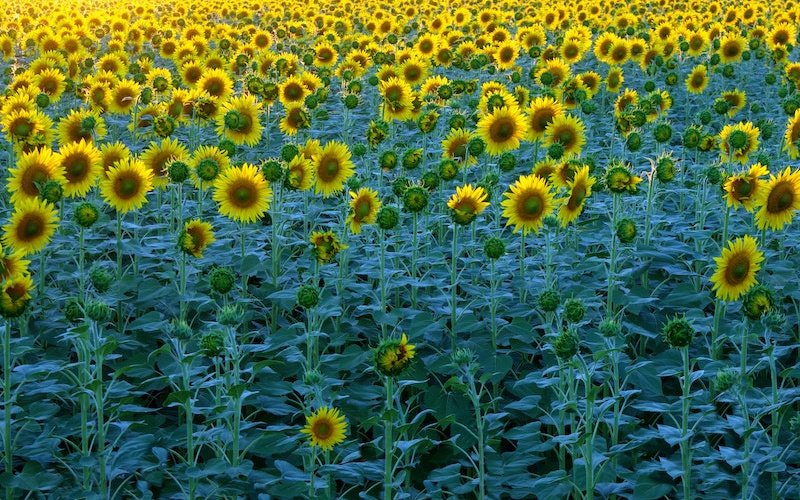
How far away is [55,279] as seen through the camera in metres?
5.08

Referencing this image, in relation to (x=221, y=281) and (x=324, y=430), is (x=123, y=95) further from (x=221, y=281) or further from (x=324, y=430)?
(x=324, y=430)

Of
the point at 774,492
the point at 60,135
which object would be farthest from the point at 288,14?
the point at 774,492

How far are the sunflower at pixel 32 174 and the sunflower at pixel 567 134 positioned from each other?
311 centimetres

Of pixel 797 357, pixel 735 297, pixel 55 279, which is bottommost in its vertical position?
pixel 797 357

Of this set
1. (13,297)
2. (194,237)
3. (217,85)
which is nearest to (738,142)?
(194,237)

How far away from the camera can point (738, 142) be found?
5.47m

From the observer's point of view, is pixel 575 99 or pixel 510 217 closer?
pixel 510 217

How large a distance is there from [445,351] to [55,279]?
7.57 feet

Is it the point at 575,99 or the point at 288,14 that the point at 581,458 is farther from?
the point at 288,14

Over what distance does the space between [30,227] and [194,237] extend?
756 mm

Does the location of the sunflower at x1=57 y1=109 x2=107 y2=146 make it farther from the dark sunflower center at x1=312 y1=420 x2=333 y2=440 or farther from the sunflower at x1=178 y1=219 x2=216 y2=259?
the dark sunflower center at x1=312 y1=420 x2=333 y2=440

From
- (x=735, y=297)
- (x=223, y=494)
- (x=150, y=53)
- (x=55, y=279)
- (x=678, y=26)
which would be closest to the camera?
(x=223, y=494)

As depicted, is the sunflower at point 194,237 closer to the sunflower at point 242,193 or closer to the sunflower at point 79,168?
the sunflower at point 242,193

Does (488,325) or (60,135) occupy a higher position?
(60,135)
